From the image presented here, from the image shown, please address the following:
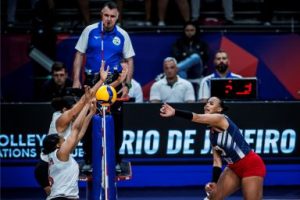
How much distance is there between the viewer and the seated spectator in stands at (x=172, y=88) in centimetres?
1349

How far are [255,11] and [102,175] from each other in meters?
7.69

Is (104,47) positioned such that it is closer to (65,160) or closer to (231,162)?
(65,160)

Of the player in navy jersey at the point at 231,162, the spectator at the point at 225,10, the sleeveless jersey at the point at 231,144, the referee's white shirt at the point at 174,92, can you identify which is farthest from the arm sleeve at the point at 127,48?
the spectator at the point at 225,10

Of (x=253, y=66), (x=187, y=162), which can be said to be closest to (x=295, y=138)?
(x=187, y=162)

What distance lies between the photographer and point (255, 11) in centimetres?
1631

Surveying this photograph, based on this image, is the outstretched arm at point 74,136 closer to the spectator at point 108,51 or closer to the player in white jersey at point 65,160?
the player in white jersey at point 65,160

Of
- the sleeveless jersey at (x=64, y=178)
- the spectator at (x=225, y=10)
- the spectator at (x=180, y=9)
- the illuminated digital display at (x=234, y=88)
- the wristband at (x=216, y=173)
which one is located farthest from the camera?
the spectator at (x=225, y=10)

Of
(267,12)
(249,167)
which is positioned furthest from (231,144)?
(267,12)

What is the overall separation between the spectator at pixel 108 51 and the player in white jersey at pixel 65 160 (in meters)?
0.56

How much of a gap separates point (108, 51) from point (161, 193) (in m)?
3.70

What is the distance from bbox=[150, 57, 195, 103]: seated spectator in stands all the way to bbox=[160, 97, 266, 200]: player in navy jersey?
2.81 meters

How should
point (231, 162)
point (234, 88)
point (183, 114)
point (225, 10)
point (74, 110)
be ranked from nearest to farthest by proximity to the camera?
point (183, 114) < point (74, 110) < point (231, 162) < point (234, 88) < point (225, 10)

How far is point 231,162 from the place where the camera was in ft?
35.0

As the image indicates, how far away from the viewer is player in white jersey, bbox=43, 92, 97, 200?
9539mm
